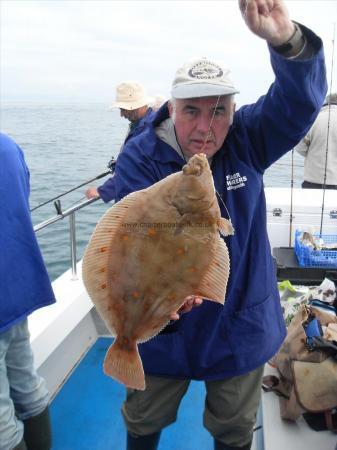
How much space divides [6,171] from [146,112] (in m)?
3.90

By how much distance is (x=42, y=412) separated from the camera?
2.93 m

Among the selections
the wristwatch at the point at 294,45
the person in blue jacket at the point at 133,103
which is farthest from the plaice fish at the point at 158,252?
the person in blue jacket at the point at 133,103

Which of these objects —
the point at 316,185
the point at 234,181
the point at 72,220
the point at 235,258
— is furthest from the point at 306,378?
the point at 316,185

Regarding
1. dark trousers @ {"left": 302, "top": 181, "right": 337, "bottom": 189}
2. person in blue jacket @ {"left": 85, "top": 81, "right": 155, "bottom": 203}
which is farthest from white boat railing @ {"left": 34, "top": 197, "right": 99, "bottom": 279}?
dark trousers @ {"left": 302, "top": 181, "right": 337, "bottom": 189}

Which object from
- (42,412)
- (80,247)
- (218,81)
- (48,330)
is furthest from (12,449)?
(80,247)

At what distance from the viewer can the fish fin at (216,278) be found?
1.76 m

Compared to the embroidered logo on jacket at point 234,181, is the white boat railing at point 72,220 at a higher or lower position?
lower

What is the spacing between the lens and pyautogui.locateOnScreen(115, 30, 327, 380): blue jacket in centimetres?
225

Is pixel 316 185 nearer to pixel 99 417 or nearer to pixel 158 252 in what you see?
pixel 99 417

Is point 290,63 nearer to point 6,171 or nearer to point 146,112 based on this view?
point 6,171

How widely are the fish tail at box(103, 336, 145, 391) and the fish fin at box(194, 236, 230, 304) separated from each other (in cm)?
35

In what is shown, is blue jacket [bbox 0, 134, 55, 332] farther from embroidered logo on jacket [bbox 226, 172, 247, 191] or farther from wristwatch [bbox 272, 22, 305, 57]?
wristwatch [bbox 272, 22, 305, 57]

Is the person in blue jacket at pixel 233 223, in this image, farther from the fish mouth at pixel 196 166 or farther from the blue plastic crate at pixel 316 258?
the blue plastic crate at pixel 316 258

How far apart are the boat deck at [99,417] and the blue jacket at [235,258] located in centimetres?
139
